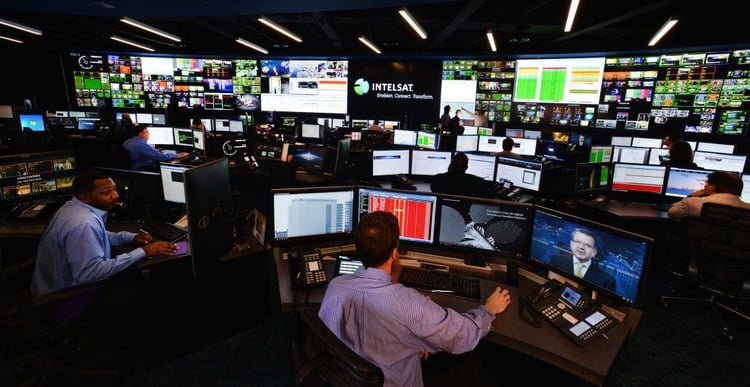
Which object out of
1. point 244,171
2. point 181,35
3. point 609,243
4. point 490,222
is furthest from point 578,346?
point 181,35

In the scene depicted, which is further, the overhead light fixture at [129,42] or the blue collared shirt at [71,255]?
the overhead light fixture at [129,42]

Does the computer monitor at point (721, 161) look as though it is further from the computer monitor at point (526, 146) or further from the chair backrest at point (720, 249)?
the chair backrest at point (720, 249)

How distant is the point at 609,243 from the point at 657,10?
690cm

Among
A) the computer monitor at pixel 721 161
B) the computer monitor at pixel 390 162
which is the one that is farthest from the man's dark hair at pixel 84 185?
the computer monitor at pixel 721 161

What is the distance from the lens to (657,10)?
20.9 ft

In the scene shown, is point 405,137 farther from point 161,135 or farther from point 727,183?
point 727,183

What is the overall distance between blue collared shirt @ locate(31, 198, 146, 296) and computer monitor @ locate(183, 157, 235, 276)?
46cm

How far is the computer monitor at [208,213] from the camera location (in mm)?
1924

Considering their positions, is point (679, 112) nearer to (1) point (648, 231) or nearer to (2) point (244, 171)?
(1) point (648, 231)

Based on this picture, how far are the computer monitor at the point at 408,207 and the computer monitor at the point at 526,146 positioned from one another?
4238 mm

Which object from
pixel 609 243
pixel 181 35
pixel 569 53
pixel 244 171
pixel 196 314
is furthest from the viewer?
pixel 181 35

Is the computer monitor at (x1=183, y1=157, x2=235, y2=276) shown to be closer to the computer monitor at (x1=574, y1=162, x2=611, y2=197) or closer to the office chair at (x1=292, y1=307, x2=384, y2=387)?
the office chair at (x1=292, y1=307, x2=384, y2=387)

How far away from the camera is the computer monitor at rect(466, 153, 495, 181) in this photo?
425 centimetres

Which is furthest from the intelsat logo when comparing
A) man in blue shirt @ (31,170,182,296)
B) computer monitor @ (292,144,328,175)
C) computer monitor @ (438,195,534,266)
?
man in blue shirt @ (31,170,182,296)
